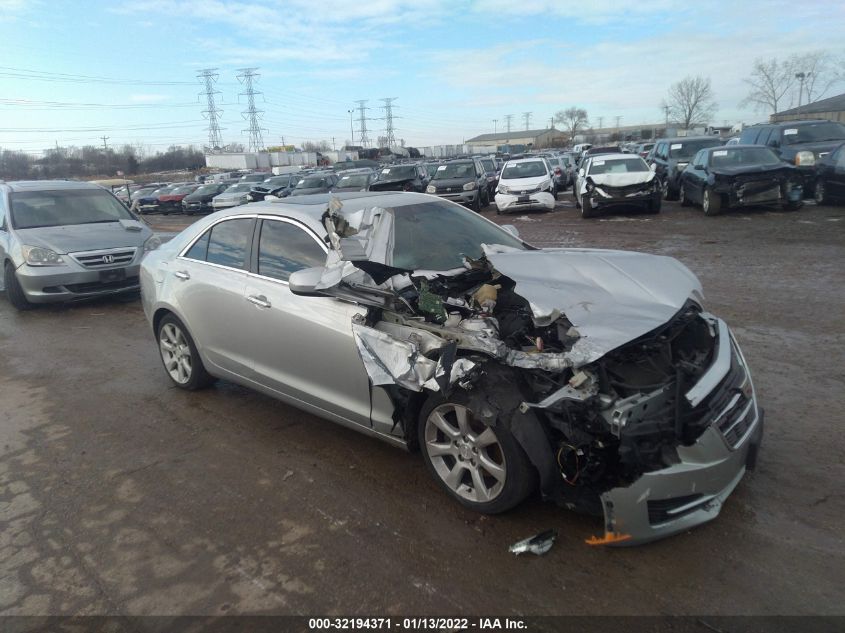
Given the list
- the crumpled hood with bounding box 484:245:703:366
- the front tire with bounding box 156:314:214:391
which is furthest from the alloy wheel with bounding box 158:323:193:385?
the crumpled hood with bounding box 484:245:703:366

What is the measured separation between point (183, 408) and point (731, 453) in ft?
13.7

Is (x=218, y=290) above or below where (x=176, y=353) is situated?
above

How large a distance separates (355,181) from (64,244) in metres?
14.7

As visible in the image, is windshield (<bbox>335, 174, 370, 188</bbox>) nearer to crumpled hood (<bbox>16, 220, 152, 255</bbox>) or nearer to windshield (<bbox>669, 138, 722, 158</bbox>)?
windshield (<bbox>669, 138, 722, 158</bbox>)

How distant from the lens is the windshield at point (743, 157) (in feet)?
46.0

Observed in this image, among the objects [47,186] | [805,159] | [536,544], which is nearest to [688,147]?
[805,159]

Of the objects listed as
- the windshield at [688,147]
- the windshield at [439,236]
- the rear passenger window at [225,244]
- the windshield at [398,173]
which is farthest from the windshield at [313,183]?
the windshield at [439,236]

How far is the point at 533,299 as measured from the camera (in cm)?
332

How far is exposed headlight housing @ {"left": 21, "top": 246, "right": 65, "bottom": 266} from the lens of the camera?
8719 millimetres

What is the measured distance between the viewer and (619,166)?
622 inches

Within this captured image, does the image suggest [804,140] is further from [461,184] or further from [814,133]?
[461,184]

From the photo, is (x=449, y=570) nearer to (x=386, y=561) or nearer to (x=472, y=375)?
(x=386, y=561)

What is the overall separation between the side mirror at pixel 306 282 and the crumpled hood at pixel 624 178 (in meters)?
13.0

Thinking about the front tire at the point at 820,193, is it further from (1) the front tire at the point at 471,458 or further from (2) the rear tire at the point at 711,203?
(1) the front tire at the point at 471,458
